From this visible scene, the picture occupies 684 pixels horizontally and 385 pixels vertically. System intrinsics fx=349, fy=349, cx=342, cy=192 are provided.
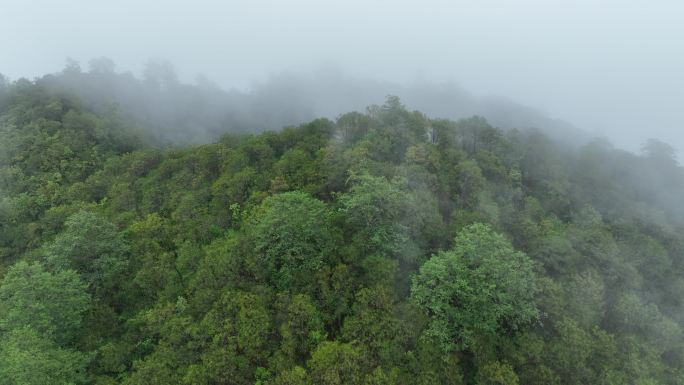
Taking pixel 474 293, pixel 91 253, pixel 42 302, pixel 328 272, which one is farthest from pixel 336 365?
pixel 91 253

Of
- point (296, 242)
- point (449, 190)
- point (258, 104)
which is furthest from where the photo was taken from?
point (258, 104)

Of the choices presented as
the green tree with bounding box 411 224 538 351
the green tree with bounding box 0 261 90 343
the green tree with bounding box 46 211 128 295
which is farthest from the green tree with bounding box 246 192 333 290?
the green tree with bounding box 0 261 90 343

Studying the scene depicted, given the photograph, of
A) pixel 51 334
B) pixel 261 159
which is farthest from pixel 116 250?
pixel 261 159

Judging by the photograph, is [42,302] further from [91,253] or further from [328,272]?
[328,272]

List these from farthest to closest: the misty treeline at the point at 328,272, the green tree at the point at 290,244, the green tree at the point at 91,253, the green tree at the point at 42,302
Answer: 1. the green tree at the point at 91,253
2. the green tree at the point at 290,244
3. the green tree at the point at 42,302
4. the misty treeline at the point at 328,272

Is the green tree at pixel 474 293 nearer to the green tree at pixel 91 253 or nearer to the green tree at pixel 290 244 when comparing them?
the green tree at pixel 290 244

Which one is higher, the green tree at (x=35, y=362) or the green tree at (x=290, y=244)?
the green tree at (x=290, y=244)

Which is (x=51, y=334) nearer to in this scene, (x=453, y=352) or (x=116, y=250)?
(x=116, y=250)

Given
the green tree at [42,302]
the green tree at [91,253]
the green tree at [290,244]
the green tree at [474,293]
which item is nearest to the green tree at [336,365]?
the green tree at [474,293]

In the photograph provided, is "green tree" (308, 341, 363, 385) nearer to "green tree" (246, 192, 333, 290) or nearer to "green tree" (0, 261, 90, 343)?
"green tree" (246, 192, 333, 290)
